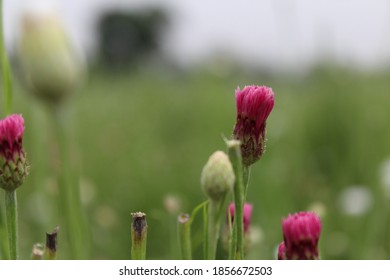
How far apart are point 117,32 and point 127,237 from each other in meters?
20.1

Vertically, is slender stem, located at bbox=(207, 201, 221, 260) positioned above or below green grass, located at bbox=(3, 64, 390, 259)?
below

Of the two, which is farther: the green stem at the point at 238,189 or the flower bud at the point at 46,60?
the flower bud at the point at 46,60

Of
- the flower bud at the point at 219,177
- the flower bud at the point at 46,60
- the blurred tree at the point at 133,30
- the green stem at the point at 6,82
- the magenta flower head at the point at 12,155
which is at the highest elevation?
the blurred tree at the point at 133,30

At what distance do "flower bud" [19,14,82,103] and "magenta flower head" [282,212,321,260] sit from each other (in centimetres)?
32

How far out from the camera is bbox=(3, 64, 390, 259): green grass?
136 cm

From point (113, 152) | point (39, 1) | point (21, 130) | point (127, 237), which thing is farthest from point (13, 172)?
point (113, 152)

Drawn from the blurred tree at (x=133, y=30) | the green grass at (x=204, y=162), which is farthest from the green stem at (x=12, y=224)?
the blurred tree at (x=133, y=30)

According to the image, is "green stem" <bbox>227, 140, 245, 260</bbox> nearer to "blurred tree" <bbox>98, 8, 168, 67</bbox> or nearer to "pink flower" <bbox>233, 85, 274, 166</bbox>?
"pink flower" <bbox>233, 85, 274, 166</bbox>

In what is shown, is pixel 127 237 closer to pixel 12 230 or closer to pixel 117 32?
pixel 12 230

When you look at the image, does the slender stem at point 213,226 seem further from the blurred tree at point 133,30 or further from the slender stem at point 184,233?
the blurred tree at point 133,30

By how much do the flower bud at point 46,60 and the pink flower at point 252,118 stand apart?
0.26 metres

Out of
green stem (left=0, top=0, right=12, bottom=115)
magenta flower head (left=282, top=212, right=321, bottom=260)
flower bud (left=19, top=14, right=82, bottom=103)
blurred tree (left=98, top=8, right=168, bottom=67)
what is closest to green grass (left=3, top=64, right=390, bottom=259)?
flower bud (left=19, top=14, right=82, bottom=103)

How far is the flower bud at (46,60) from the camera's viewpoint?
0.63 metres

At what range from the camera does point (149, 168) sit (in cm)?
197
